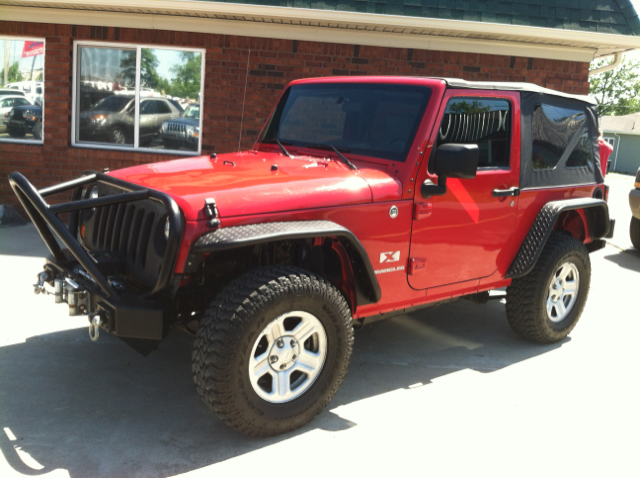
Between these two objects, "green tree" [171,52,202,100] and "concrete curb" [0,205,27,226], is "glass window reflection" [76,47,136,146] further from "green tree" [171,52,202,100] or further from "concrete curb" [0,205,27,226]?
"concrete curb" [0,205,27,226]

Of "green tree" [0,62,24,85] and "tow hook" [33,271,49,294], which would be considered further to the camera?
"green tree" [0,62,24,85]

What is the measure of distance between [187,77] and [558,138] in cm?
580

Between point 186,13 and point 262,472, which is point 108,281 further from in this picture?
point 186,13

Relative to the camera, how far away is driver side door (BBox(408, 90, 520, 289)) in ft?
13.5

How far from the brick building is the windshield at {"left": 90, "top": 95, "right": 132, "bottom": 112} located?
0.05 feet

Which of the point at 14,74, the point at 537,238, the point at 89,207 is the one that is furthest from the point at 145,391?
the point at 14,74

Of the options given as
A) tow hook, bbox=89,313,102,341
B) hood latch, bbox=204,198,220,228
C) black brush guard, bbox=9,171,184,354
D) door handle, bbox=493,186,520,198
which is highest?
door handle, bbox=493,186,520,198

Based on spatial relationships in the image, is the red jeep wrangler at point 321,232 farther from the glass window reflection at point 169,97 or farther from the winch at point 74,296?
the glass window reflection at point 169,97

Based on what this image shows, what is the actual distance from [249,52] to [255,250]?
19.3 feet

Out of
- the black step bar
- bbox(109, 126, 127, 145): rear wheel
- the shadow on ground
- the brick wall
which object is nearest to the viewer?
the black step bar

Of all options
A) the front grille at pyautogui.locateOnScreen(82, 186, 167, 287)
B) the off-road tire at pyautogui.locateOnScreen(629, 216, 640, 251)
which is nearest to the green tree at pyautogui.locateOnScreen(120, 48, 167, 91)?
the front grille at pyautogui.locateOnScreen(82, 186, 167, 287)

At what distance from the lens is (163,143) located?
9.37 metres

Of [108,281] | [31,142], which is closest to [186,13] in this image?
[31,142]

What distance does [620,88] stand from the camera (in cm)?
6906
